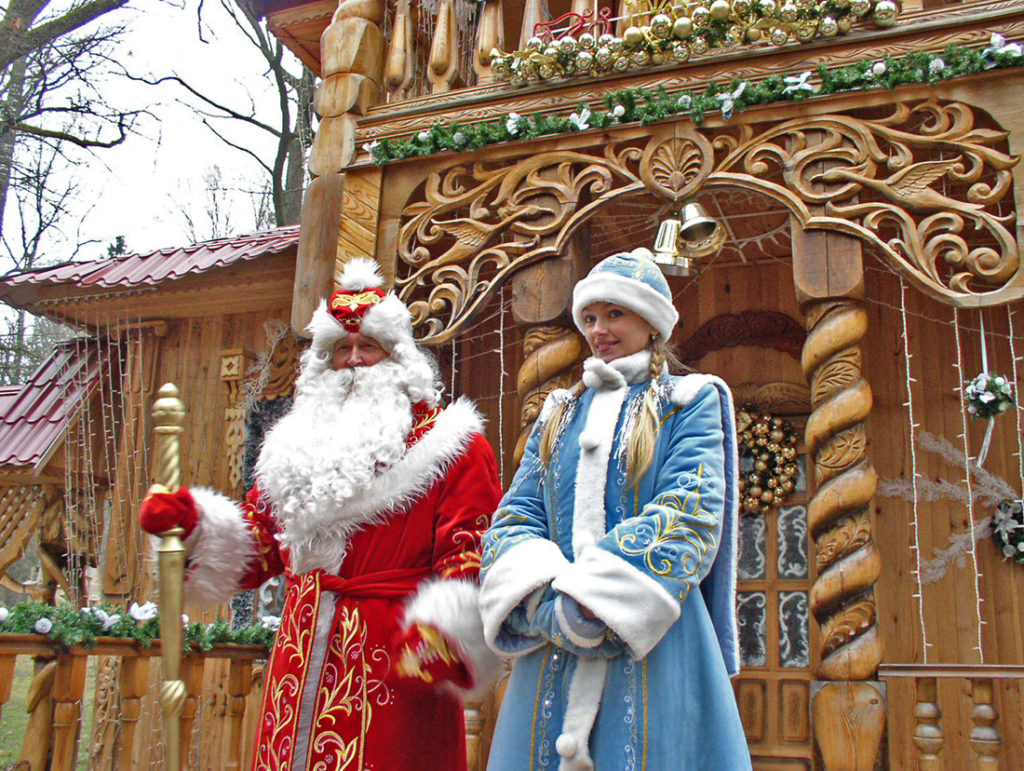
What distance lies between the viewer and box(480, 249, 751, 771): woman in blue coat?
2.06 meters

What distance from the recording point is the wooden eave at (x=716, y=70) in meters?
4.01

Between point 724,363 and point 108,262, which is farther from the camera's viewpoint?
point 108,262

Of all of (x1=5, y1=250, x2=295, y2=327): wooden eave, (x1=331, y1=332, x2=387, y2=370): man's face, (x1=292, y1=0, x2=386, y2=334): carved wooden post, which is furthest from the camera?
(x1=5, y1=250, x2=295, y2=327): wooden eave

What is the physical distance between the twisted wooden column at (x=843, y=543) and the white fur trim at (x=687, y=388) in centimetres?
174

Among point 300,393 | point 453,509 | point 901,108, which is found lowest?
point 453,509

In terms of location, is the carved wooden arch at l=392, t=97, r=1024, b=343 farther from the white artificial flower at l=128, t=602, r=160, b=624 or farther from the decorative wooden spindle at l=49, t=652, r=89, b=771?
the decorative wooden spindle at l=49, t=652, r=89, b=771

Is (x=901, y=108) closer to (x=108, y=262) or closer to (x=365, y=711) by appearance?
(x=365, y=711)

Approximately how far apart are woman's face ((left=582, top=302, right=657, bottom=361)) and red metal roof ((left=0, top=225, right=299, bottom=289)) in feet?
11.4

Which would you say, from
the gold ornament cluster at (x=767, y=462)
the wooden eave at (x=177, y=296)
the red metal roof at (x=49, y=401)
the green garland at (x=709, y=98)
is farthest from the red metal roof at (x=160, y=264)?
the gold ornament cluster at (x=767, y=462)

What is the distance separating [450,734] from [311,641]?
19.3 inches

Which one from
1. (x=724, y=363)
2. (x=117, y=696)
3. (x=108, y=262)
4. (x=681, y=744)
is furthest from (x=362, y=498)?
(x=108, y=262)

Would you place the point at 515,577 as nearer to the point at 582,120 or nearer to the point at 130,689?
the point at 130,689

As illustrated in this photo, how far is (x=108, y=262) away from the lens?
645cm

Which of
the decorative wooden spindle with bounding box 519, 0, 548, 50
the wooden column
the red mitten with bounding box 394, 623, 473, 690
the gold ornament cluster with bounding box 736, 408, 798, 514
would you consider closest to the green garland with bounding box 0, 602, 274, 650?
the red mitten with bounding box 394, 623, 473, 690
